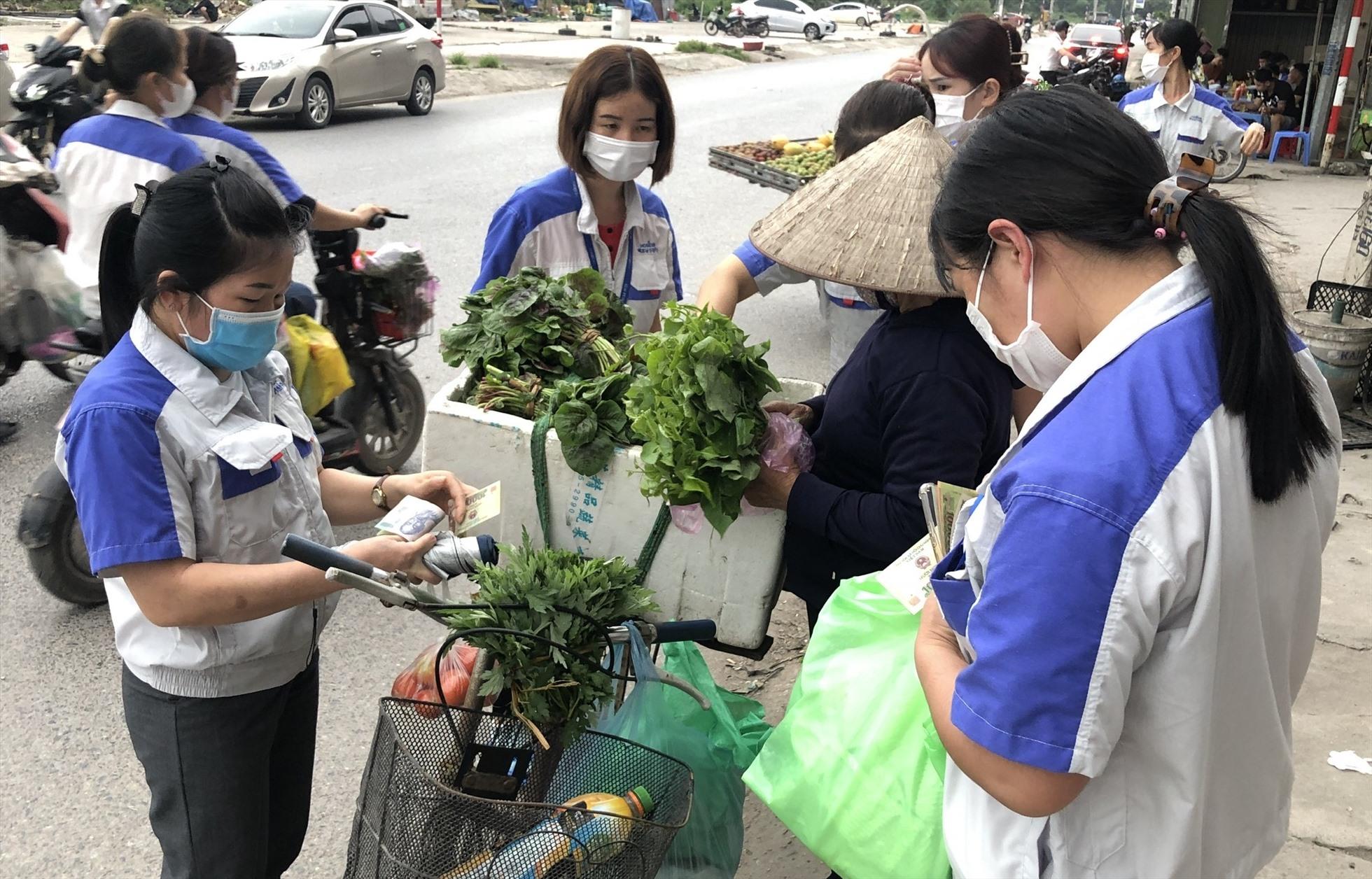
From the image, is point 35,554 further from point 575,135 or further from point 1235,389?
point 1235,389

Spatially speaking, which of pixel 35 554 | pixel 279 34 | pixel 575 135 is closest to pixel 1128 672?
pixel 575 135

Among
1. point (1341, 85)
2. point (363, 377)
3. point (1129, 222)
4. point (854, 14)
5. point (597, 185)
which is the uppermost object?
point (1129, 222)

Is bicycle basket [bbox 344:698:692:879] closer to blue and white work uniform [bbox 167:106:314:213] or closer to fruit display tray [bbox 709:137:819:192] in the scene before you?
blue and white work uniform [bbox 167:106:314:213]

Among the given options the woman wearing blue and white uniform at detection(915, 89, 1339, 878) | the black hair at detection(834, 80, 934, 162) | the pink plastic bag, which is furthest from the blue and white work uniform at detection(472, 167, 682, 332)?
the woman wearing blue and white uniform at detection(915, 89, 1339, 878)

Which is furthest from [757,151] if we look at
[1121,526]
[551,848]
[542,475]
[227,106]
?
[1121,526]

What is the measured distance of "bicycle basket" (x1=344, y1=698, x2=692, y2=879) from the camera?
1781 mm

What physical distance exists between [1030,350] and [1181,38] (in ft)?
23.9

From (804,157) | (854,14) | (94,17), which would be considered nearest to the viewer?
(804,157)

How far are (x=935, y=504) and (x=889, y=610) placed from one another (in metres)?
0.20

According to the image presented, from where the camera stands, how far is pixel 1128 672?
4.38ft

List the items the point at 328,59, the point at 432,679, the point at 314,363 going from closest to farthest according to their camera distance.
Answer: the point at 432,679, the point at 314,363, the point at 328,59

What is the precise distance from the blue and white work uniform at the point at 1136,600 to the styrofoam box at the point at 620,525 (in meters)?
0.81

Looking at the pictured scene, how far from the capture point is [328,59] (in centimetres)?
1395

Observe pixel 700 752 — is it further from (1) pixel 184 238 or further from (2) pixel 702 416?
(1) pixel 184 238
